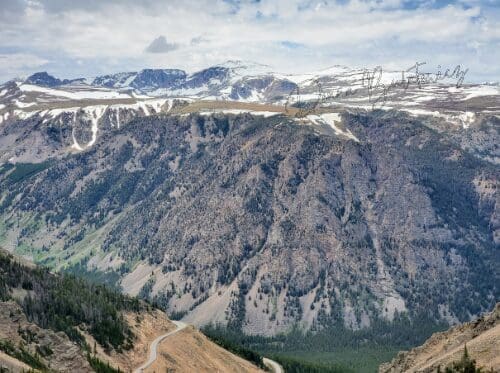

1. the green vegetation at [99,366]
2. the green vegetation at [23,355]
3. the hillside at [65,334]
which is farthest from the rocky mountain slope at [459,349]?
the green vegetation at [23,355]

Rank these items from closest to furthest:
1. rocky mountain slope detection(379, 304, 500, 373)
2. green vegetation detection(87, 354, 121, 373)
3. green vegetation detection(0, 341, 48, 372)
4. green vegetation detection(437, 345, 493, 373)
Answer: green vegetation detection(437, 345, 493, 373) < rocky mountain slope detection(379, 304, 500, 373) < green vegetation detection(0, 341, 48, 372) < green vegetation detection(87, 354, 121, 373)

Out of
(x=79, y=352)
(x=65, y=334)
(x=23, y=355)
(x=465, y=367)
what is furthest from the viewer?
(x=65, y=334)

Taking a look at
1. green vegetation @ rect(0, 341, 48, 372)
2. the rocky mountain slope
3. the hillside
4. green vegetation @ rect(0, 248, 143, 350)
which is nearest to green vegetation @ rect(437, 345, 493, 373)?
the rocky mountain slope

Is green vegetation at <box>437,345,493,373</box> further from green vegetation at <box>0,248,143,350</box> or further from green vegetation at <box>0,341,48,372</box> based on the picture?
green vegetation at <box>0,248,143,350</box>

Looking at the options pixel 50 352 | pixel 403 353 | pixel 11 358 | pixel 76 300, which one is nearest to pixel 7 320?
pixel 50 352

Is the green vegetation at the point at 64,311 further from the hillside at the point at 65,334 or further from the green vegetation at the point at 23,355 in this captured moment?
the green vegetation at the point at 23,355

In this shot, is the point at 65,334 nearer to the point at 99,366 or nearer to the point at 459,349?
the point at 99,366

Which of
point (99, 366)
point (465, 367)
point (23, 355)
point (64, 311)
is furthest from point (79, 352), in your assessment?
point (465, 367)
